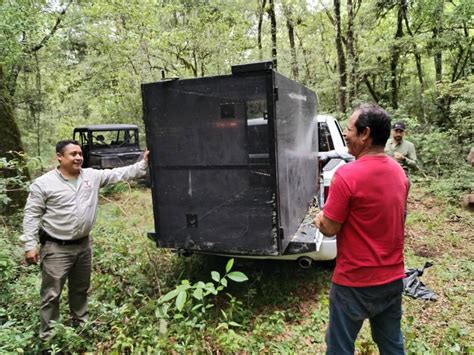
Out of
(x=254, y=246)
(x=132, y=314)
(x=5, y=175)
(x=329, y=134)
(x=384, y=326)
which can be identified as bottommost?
(x=132, y=314)

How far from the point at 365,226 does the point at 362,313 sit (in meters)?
0.56

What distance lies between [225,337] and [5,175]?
6.15 meters

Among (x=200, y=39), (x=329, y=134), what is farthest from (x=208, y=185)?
(x=200, y=39)

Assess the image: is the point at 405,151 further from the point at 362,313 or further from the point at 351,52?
the point at 351,52

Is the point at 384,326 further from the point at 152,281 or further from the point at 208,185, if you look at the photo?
the point at 152,281

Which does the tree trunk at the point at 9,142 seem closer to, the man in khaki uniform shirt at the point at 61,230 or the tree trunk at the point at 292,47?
the man in khaki uniform shirt at the point at 61,230

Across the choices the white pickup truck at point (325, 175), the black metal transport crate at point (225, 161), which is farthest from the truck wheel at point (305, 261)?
the black metal transport crate at point (225, 161)

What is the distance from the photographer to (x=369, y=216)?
6.73 ft

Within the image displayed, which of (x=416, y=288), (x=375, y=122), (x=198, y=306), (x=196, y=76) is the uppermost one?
(x=196, y=76)

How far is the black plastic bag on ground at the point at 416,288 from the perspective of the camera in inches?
150

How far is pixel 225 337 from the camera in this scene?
284 centimetres

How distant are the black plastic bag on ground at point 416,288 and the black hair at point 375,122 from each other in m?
2.40

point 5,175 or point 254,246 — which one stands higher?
point 5,175

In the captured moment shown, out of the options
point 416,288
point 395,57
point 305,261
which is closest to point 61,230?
point 305,261
